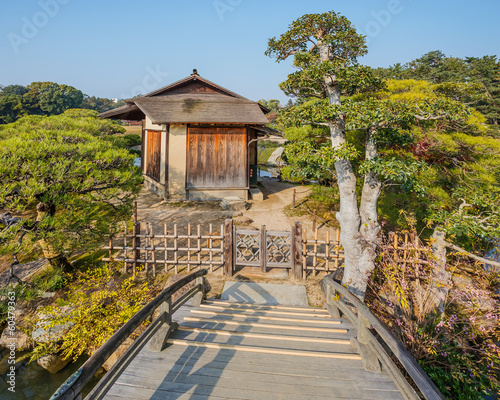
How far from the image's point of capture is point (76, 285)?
6.94m

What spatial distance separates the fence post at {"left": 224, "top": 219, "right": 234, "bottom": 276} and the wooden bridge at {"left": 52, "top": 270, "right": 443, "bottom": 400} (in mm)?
2947

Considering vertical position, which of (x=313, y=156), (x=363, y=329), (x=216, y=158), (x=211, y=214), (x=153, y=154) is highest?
(x=153, y=154)

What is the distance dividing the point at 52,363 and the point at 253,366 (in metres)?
5.16

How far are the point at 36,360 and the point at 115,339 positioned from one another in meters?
5.17

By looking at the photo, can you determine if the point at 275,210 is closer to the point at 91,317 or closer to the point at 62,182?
the point at 91,317

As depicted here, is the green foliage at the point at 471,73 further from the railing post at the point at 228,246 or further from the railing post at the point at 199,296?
the railing post at the point at 199,296

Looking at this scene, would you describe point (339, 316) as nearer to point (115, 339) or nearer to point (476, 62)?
point (115, 339)

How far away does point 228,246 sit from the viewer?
7.41 m

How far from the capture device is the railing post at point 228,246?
7383 mm

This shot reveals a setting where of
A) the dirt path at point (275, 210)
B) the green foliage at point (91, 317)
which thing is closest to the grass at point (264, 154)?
the dirt path at point (275, 210)

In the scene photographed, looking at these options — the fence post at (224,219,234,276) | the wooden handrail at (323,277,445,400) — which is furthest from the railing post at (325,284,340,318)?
the fence post at (224,219,234,276)

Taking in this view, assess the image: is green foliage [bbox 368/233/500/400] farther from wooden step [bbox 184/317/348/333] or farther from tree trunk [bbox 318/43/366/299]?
wooden step [bbox 184/317/348/333]

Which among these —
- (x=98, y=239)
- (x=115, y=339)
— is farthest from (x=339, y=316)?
(x=98, y=239)

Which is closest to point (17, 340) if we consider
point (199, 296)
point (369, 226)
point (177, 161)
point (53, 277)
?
point (53, 277)
